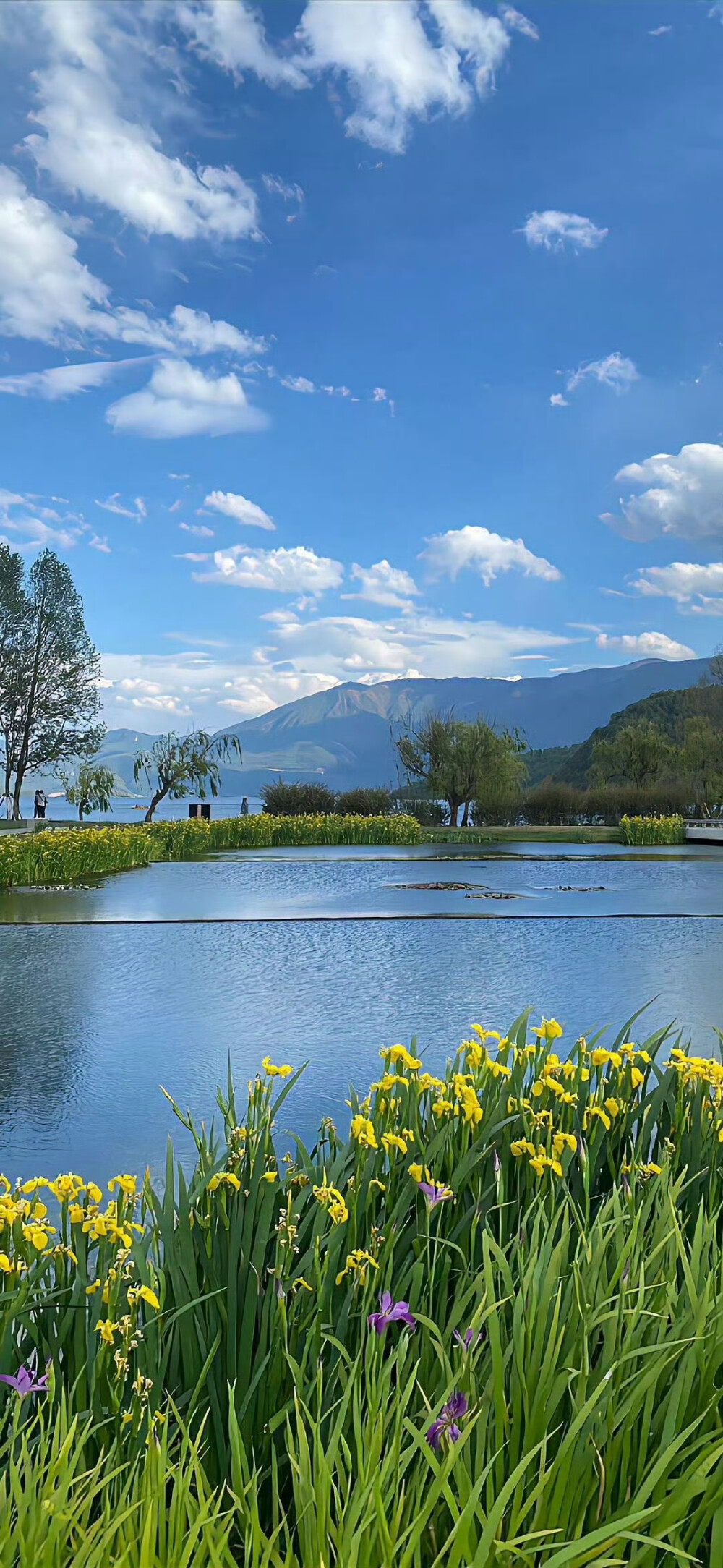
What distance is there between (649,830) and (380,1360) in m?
21.1

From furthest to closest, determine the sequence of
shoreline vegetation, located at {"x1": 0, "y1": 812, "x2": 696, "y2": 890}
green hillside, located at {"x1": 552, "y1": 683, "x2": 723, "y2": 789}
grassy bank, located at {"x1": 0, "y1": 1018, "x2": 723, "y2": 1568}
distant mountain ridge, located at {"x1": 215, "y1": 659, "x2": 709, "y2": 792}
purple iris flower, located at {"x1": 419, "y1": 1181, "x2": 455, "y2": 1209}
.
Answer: distant mountain ridge, located at {"x1": 215, "y1": 659, "x2": 709, "y2": 792} → green hillside, located at {"x1": 552, "y1": 683, "x2": 723, "y2": 789} → shoreline vegetation, located at {"x1": 0, "y1": 812, "x2": 696, "y2": 890} → purple iris flower, located at {"x1": 419, "y1": 1181, "x2": 455, "y2": 1209} → grassy bank, located at {"x1": 0, "y1": 1018, "x2": 723, "y2": 1568}

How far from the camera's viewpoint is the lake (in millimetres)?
3943

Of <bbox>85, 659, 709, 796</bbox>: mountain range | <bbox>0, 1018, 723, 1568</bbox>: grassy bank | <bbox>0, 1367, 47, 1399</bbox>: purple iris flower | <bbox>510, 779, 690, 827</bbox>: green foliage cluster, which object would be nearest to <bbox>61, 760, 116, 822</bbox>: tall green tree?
<bbox>510, 779, 690, 827</bbox>: green foliage cluster

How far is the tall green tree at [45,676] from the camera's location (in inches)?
1353

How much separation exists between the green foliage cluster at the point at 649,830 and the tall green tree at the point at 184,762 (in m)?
10.3

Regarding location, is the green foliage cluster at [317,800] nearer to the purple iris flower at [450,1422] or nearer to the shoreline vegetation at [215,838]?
the shoreline vegetation at [215,838]

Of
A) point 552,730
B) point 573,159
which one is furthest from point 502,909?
point 552,730

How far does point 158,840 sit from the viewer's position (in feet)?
57.9

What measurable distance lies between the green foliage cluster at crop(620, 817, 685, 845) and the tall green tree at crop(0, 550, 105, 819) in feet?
69.5

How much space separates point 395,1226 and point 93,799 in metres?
25.4

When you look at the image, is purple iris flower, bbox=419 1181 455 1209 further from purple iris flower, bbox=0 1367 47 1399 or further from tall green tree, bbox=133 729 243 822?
tall green tree, bbox=133 729 243 822

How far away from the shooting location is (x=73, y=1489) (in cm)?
148

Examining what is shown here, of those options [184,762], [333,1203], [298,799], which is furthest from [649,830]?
[333,1203]

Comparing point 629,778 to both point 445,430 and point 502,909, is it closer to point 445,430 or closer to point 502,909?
point 445,430
